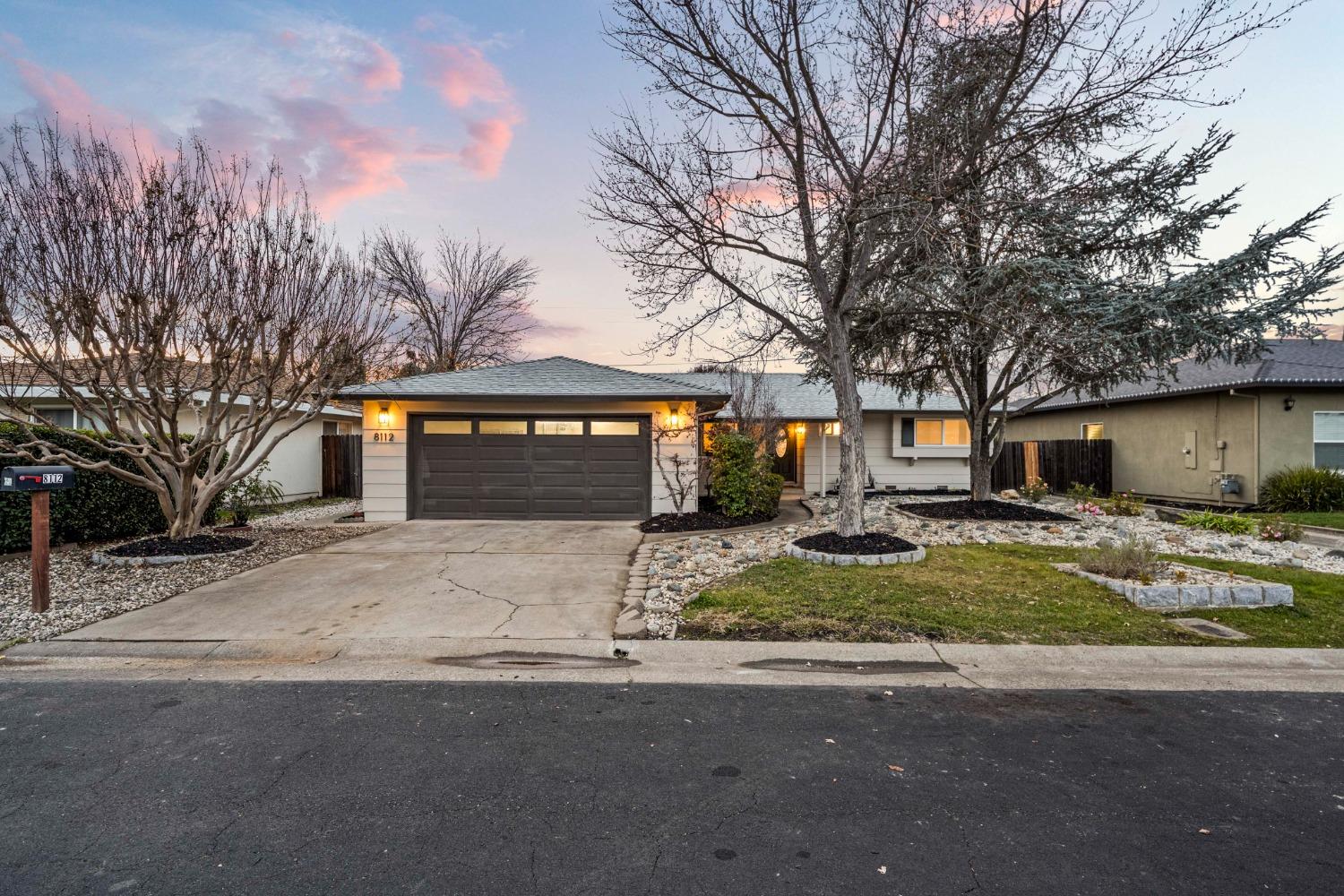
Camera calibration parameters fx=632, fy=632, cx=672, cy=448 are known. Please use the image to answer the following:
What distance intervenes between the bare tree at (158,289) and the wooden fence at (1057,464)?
15.2 metres

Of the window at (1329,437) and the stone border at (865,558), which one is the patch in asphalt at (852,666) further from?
the window at (1329,437)

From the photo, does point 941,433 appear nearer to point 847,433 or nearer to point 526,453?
point 847,433

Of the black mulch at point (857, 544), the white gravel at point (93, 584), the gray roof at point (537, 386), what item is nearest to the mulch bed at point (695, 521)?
the gray roof at point (537, 386)

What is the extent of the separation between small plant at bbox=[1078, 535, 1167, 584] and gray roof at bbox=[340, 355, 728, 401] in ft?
21.5

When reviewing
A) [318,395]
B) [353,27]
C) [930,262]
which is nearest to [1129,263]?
[930,262]

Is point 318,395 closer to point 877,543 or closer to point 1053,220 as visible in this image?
point 877,543

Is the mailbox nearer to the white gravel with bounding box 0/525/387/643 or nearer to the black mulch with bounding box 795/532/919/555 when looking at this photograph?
the white gravel with bounding box 0/525/387/643

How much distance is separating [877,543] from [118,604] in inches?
320

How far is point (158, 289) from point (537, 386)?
5.78 meters

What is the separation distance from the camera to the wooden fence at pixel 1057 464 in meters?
16.5

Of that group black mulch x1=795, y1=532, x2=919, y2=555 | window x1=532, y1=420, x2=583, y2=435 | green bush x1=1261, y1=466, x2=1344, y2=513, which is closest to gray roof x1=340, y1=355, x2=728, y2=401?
window x1=532, y1=420, x2=583, y2=435

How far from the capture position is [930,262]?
7.67 m

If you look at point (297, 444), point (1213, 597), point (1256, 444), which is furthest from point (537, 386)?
point (1256, 444)

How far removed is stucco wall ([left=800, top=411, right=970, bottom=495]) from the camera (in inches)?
690
